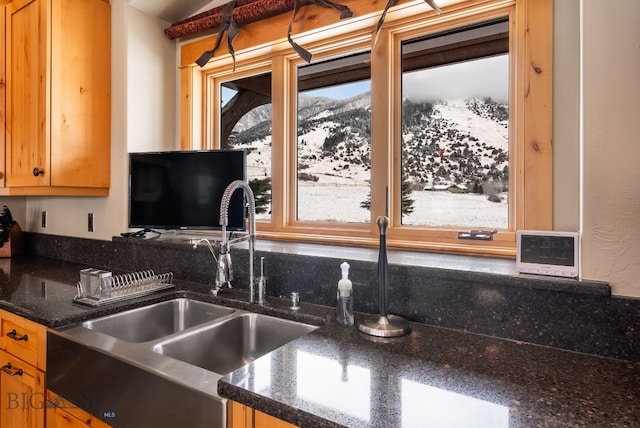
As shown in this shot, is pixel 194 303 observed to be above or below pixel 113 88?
below

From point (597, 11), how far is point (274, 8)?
131 cm

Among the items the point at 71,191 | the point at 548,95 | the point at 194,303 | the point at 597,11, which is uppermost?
the point at 597,11

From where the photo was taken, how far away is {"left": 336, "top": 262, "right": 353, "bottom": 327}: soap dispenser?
1226 millimetres

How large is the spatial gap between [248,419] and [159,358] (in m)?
0.36

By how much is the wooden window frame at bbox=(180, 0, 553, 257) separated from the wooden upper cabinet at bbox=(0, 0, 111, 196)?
46cm

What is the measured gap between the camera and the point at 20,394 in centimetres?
146

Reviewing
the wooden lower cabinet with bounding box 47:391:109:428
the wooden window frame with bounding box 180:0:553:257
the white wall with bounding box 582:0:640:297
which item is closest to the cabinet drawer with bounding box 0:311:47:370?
the wooden lower cabinet with bounding box 47:391:109:428

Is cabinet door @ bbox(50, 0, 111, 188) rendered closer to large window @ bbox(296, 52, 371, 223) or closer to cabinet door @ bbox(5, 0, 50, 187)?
cabinet door @ bbox(5, 0, 50, 187)

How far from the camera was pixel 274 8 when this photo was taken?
1.81 meters

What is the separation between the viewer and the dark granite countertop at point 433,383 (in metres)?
0.72

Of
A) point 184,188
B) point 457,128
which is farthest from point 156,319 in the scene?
point 457,128

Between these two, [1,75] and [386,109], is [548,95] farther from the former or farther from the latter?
[1,75]

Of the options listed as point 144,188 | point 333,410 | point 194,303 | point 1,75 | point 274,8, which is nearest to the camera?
point 333,410

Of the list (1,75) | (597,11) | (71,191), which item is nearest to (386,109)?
(597,11)
